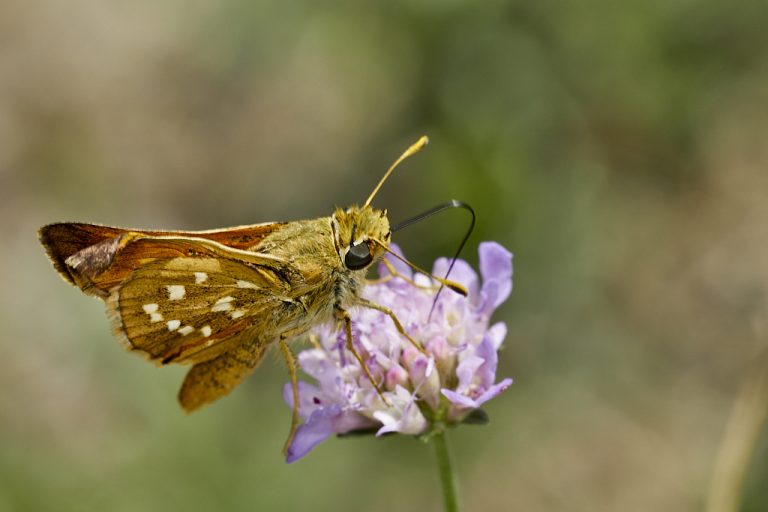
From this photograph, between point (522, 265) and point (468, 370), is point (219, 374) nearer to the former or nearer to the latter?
point (468, 370)

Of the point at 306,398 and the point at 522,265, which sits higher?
the point at 306,398

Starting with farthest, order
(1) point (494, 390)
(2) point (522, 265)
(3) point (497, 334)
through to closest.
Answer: (2) point (522, 265), (3) point (497, 334), (1) point (494, 390)

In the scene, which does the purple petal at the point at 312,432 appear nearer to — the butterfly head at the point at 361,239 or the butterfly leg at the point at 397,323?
the butterfly leg at the point at 397,323

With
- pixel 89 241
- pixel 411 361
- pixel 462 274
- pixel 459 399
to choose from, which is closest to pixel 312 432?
pixel 411 361

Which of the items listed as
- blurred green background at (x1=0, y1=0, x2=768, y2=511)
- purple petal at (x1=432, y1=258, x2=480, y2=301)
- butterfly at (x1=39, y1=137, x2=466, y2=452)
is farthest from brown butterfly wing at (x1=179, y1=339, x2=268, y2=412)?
blurred green background at (x1=0, y1=0, x2=768, y2=511)

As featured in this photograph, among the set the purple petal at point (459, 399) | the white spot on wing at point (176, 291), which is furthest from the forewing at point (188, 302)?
the purple petal at point (459, 399)

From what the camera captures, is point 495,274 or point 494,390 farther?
point 495,274

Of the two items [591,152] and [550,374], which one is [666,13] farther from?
[550,374]

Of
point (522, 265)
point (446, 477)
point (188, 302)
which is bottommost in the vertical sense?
point (522, 265)
